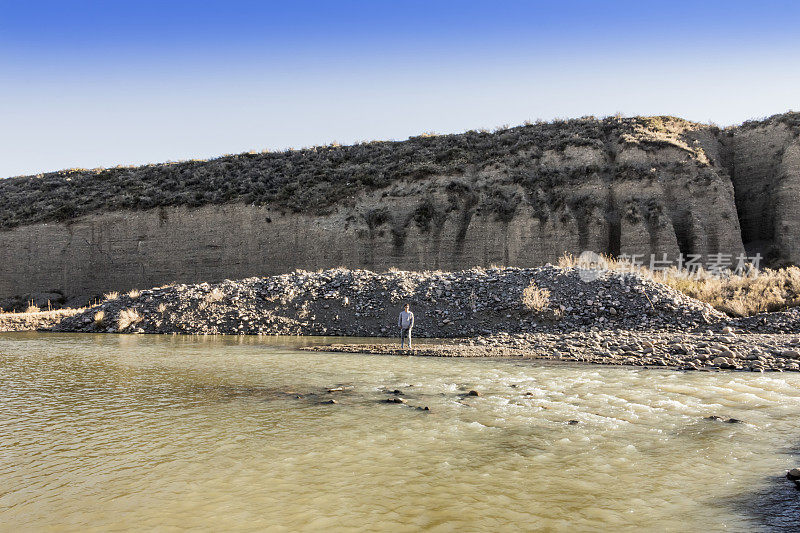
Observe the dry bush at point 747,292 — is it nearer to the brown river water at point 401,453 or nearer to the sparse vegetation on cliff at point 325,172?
the brown river water at point 401,453

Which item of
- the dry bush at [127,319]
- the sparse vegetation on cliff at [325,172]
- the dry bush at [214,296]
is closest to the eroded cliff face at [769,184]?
the sparse vegetation on cliff at [325,172]

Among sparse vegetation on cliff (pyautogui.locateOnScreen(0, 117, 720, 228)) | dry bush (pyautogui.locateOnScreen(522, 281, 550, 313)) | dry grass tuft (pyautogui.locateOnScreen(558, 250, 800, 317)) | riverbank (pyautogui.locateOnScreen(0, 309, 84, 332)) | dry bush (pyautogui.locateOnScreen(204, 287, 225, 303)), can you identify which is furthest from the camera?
sparse vegetation on cliff (pyautogui.locateOnScreen(0, 117, 720, 228))

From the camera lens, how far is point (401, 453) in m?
5.58

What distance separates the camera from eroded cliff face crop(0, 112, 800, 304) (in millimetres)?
30281

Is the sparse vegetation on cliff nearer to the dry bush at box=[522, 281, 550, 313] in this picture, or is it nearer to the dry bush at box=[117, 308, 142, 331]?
the dry bush at box=[522, 281, 550, 313]

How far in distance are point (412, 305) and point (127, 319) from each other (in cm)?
1098

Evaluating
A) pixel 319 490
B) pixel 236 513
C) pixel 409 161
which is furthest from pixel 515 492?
pixel 409 161

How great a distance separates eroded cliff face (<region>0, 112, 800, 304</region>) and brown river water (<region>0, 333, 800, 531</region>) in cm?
2114

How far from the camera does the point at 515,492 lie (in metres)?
4.56

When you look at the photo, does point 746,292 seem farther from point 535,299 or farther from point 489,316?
point 489,316

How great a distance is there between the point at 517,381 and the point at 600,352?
4.12 meters

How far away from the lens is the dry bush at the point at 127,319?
20.4 m

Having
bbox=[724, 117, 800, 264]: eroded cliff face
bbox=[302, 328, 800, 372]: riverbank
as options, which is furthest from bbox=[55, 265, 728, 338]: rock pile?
bbox=[724, 117, 800, 264]: eroded cliff face

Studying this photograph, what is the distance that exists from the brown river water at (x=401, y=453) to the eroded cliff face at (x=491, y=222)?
21.1 meters
